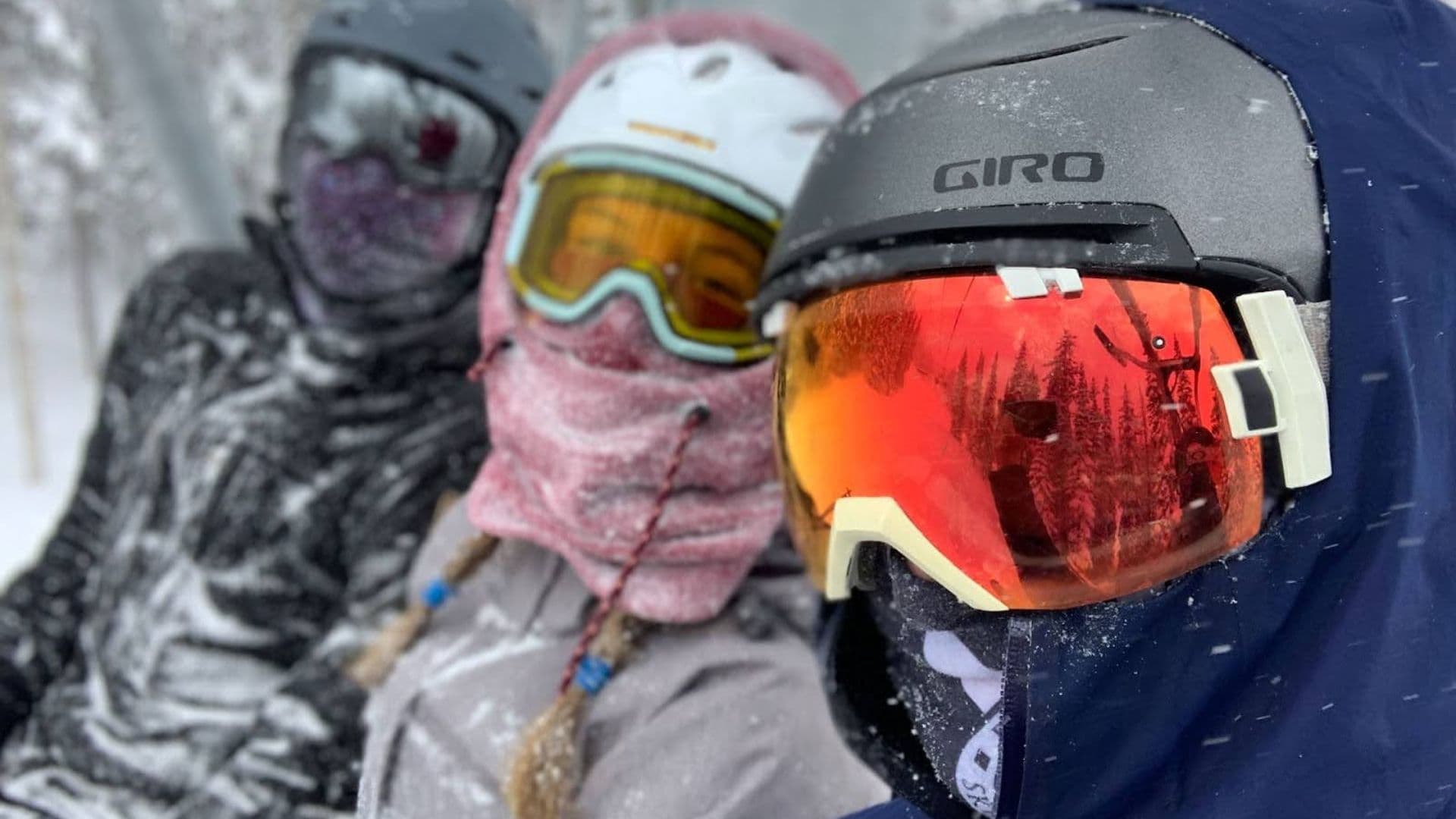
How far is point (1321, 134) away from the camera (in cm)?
92

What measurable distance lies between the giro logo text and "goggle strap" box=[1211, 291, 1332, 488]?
0.21 meters

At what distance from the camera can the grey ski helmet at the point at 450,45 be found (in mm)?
2305

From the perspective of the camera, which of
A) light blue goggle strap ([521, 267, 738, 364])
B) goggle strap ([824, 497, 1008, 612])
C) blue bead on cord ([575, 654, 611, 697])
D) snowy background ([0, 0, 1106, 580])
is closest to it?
goggle strap ([824, 497, 1008, 612])

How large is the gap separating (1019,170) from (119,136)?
15.9 m

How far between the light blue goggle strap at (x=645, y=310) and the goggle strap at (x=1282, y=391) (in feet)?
2.71

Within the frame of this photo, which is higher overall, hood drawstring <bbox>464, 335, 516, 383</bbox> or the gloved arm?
hood drawstring <bbox>464, 335, 516, 383</bbox>

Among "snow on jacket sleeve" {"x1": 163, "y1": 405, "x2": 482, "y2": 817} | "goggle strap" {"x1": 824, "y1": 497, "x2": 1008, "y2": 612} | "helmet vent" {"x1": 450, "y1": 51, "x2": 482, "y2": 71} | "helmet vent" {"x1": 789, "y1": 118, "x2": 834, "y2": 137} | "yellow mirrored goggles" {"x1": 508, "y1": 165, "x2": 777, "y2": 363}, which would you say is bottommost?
"snow on jacket sleeve" {"x1": 163, "y1": 405, "x2": 482, "y2": 817}

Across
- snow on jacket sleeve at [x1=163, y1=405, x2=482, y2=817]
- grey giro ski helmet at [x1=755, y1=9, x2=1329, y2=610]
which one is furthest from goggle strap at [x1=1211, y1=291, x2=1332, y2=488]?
snow on jacket sleeve at [x1=163, y1=405, x2=482, y2=817]

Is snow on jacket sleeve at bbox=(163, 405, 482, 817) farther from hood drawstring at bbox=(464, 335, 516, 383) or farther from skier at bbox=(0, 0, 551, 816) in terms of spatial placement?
hood drawstring at bbox=(464, 335, 516, 383)

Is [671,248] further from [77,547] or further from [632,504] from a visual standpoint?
[77,547]

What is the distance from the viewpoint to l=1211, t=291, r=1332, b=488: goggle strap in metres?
0.87

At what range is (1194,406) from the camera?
35.4 inches

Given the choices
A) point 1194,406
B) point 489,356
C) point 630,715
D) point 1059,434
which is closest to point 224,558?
point 489,356

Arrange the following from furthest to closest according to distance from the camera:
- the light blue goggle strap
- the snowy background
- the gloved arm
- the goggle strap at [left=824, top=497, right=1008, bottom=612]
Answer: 1. the snowy background
2. the gloved arm
3. the light blue goggle strap
4. the goggle strap at [left=824, top=497, right=1008, bottom=612]
